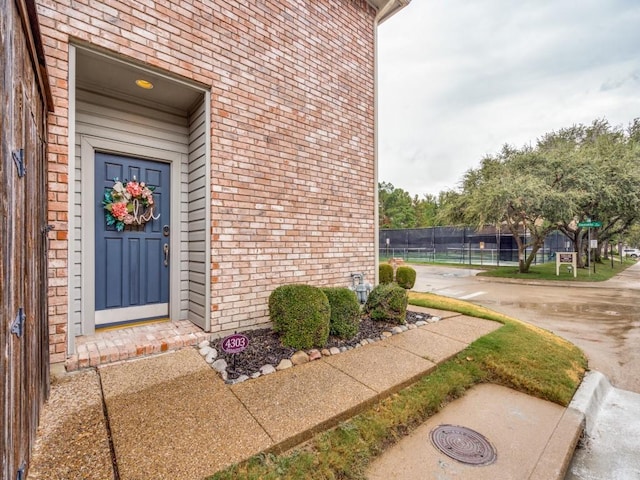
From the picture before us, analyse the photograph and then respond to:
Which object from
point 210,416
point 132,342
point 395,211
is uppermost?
point 395,211

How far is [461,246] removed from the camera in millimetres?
20484

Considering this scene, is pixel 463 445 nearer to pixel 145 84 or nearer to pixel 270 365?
pixel 270 365

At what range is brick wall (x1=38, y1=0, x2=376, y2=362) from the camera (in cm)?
247

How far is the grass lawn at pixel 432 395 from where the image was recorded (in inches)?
64.4

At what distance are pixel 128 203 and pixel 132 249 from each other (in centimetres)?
53

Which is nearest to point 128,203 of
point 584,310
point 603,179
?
point 584,310

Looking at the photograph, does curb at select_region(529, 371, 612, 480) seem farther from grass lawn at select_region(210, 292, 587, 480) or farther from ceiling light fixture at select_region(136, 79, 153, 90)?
ceiling light fixture at select_region(136, 79, 153, 90)

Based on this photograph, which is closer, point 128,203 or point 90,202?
point 90,202

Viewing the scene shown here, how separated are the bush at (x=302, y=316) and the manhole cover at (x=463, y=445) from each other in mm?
1357

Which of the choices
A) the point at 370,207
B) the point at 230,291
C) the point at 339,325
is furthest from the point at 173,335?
the point at 370,207

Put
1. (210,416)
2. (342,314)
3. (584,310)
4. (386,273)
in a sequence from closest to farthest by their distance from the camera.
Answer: (210,416) → (342,314) → (584,310) → (386,273)

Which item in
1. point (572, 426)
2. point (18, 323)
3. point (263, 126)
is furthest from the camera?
point (263, 126)

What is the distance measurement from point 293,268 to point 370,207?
1863mm

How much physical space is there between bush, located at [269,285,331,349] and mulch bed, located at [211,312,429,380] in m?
0.14
